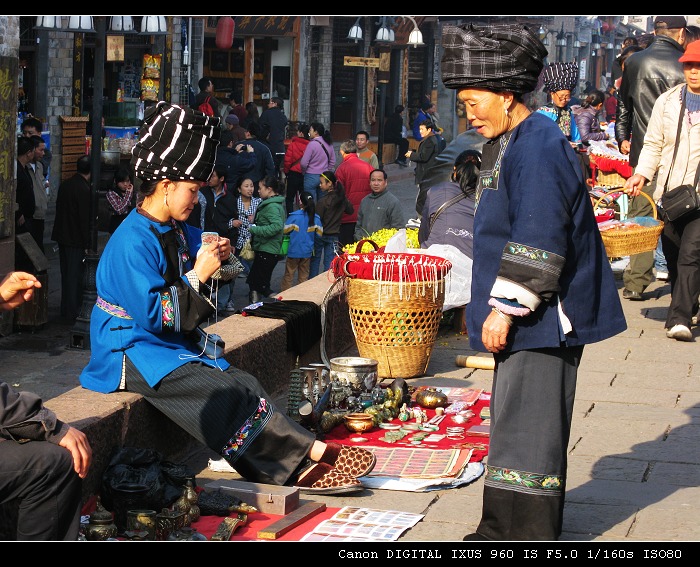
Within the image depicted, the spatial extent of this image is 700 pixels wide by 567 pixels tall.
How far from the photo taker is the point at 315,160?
732 inches

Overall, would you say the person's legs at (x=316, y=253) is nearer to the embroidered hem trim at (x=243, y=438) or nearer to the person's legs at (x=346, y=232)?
the person's legs at (x=346, y=232)

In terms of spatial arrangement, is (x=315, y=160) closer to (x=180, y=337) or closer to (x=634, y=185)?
(x=634, y=185)

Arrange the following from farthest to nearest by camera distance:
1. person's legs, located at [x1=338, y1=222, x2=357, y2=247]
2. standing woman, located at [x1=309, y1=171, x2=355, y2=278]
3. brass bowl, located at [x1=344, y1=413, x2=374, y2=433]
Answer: person's legs, located at [x1=338, y1=222, x2=357, y2=247] < standing woman, located at [x1=309, y1=171, x2=355, y2=278] < brass bowl, located at [x1=344, y1=413, x2=374, y2=433]

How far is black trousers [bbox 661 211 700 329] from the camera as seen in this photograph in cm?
877

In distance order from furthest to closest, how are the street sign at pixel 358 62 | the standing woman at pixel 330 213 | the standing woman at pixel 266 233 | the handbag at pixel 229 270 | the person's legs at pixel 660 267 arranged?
the street sign at pixel 358 62
the standing woman at pixel 330 213
the standing woman at pixel 266 233
the person's legs at pixel 660 267
the handbag at pixel 229 270

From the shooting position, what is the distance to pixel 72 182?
483 inches

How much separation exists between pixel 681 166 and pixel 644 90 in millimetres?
1941

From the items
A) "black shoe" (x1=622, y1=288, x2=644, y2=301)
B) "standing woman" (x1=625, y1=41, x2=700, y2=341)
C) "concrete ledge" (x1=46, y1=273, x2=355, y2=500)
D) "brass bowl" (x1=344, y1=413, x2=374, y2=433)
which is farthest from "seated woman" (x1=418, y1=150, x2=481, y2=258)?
"brass bowl" (x1=344, y1=413, x2=374, y2=433)

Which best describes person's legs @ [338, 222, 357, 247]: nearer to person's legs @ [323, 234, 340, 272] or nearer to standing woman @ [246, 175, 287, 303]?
person's legs @ [323, 234, 340, 272]

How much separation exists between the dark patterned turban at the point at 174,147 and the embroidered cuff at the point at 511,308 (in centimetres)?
168

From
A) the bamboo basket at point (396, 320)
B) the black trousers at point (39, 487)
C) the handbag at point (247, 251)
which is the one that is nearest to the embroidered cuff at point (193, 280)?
the black trousers at point (39, 487)

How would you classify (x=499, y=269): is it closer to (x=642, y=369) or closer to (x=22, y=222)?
(x=642, y=369)

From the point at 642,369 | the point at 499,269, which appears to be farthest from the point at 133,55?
the point at 499,269

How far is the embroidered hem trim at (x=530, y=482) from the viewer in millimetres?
4469
